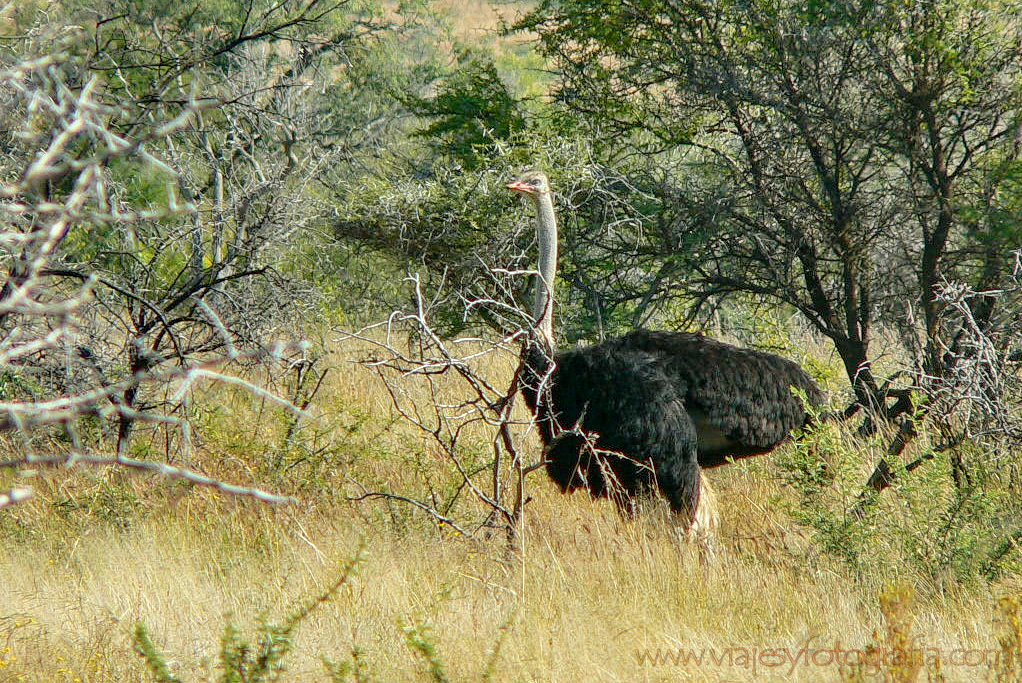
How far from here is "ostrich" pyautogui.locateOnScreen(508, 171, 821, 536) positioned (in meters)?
4.97

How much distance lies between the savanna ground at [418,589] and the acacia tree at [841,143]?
1.68 meters

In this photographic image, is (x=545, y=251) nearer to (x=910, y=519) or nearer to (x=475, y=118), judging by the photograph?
(x=910, y=519)

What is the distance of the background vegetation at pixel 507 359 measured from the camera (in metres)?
3.67

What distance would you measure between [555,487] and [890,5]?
325 cm

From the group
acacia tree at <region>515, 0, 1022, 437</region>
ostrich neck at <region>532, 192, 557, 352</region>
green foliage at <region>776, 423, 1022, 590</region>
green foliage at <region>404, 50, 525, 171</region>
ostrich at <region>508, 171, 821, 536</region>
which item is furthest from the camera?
green foliage at <region>404, 50, 525, 171</region>

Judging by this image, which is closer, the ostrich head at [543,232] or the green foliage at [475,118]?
the ostrich head at [543,232]

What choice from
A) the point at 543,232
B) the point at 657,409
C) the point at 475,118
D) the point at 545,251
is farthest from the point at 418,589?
the point at 475,118

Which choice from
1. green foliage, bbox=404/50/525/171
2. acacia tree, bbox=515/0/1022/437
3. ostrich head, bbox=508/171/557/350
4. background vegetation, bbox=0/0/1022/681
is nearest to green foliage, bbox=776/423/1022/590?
background vegetation, bbox=0/0/1022/681

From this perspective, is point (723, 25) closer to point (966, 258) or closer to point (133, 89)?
point (966, 258)

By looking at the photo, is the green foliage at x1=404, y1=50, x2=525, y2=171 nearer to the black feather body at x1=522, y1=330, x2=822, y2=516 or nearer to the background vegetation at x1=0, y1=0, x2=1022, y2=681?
the background vegetation at x1=0, y1=0, x2=1022, y2=681

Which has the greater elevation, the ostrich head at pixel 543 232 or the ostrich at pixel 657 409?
the ostrich head at pixel 543 232

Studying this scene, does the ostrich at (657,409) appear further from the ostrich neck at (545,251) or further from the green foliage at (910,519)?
the green foliage at (910,519)

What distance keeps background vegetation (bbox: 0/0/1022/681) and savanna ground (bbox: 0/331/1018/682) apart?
20 mm

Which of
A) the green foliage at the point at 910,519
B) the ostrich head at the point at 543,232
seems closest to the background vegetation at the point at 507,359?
the green foliage at the point at 910,519
